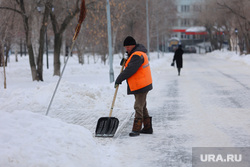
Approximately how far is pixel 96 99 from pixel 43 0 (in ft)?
27.0

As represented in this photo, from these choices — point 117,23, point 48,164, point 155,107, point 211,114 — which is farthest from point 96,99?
point 117,23

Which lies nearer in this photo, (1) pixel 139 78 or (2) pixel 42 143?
(2) pixel 42 143

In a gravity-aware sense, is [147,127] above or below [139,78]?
below

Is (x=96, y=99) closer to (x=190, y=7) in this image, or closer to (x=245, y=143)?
(x=245, y=143)

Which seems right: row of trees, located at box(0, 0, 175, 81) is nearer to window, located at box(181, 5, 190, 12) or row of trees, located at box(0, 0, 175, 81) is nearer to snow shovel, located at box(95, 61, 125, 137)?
snow shovel, located at box(95, 61, 125, 137)

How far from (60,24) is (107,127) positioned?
26649 millimetres

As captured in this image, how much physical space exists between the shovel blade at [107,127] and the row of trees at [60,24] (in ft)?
36.5

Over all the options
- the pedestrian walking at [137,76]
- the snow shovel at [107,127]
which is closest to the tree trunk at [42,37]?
the snow shovel at [107,127]

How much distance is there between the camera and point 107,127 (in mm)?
8039

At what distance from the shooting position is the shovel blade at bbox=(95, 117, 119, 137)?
7.78 m

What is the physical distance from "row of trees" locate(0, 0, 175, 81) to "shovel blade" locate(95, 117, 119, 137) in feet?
36.5

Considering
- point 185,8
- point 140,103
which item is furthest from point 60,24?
point 185,8

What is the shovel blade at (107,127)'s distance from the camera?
778 cm

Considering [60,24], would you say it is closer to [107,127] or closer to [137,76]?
[107,127]
